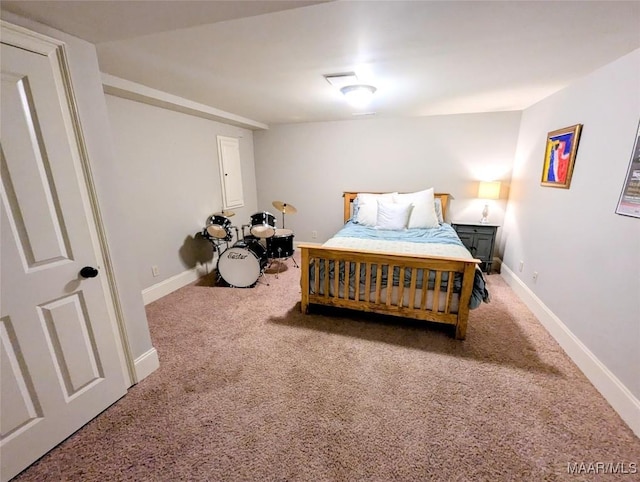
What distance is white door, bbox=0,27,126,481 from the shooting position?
1.15 metres

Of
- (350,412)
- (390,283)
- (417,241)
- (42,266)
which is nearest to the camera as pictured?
(42,266)

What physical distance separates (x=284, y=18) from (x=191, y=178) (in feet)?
8.28

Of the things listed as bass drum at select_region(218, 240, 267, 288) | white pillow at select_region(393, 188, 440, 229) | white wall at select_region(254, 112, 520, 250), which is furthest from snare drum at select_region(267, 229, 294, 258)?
white pillow at select_region(393, 188, 440, 229)

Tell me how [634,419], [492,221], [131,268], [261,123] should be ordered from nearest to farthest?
[634,419] → [131,268] → [492,221] → [261,123]

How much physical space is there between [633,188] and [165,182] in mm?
3891

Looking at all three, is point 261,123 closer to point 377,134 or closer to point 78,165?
point 377,134

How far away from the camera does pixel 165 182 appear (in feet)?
9.87

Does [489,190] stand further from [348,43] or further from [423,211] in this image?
[348,43]

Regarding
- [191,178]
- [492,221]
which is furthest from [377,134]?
[191,178]

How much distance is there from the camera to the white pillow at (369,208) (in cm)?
368

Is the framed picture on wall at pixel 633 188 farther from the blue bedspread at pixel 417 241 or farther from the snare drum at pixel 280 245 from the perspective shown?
the snare drum at pixel 280 245

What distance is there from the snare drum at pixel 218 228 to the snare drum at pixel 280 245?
0.56 meters

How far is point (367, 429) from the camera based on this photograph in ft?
4.85

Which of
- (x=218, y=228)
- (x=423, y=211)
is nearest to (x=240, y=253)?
(x=218, y=228)
